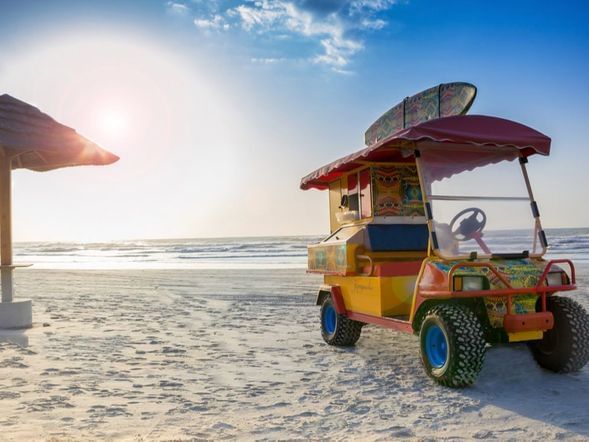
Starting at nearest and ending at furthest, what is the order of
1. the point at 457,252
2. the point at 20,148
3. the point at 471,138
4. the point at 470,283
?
1. the point at 470,283
2. the point at 471,138
3. the point at 457,252
4. the point at 20,148

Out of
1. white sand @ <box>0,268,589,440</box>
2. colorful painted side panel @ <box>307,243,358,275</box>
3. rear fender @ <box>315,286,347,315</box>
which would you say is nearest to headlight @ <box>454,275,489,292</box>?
white sand @ <box>0,268,589,440</box>

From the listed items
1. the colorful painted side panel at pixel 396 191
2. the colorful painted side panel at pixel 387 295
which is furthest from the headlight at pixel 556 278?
the colorful painted side panel at pixel 396 191

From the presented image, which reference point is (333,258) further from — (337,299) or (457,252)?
(457,252)

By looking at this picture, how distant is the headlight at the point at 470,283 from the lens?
473cm

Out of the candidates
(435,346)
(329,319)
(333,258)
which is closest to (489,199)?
(435,346)

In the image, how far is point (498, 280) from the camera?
4.79 meters

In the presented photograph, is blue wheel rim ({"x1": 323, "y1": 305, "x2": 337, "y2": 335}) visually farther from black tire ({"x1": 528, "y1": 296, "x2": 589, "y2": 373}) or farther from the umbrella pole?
the umbrella pole

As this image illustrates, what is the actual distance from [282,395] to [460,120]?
9.88ft

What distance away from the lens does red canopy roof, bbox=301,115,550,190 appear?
16.4ft

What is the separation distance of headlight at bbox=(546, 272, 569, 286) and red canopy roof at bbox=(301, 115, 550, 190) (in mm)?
1186

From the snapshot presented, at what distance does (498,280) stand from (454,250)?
54 cm

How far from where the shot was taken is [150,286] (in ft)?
52.4

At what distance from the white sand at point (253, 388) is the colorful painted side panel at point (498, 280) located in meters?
0.71

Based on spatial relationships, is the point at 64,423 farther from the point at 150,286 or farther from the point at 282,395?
the point at 150,286
